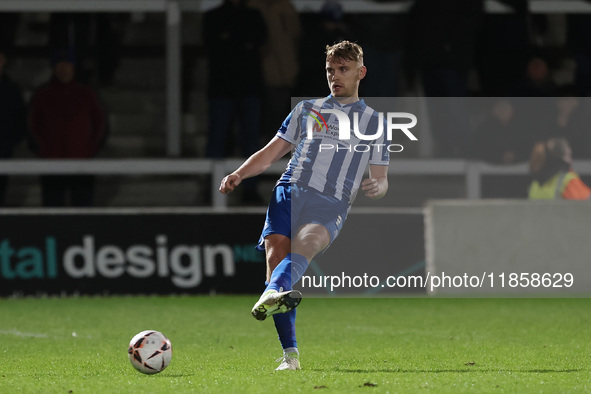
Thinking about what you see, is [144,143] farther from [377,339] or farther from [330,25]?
[377,339]

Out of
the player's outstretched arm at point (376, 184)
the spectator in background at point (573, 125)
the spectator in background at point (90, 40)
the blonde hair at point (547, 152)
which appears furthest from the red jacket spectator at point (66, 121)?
the player's outstretched arm at point (376, 184)

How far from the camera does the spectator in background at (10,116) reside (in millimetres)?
13188

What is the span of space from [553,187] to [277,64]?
361cm

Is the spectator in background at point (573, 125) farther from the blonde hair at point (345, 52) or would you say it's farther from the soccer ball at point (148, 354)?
the soccer ball at point (148, 354)

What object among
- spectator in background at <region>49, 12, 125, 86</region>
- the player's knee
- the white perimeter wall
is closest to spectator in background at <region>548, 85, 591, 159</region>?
the white perimeter wall

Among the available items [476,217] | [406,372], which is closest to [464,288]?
[476,217]

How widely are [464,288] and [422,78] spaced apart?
9.38 feet

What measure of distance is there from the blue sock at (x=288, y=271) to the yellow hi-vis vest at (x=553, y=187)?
6.66 meters

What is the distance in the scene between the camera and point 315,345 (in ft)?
26.0

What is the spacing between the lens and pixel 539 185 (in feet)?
40.9

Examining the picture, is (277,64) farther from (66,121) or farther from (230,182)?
(230,182)

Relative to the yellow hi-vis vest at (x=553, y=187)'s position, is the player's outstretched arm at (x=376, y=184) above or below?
above

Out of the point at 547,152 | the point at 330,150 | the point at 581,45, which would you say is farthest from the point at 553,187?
the point at 330,150

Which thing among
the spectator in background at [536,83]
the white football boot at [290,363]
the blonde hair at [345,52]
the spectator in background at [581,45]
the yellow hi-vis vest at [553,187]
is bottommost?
the white football boot at [290,363]
